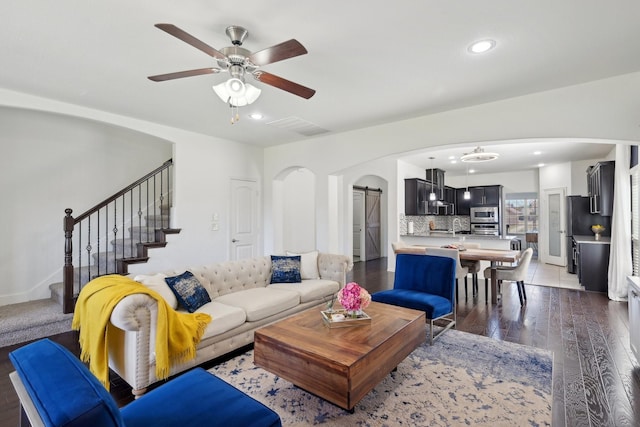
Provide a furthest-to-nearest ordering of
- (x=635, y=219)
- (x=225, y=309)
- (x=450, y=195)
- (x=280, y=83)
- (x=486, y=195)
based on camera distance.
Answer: (x=450, y=195)
(x=486, y=195)
(x=635, y=219)
(x=225, y=309)
(x=280, y=83)

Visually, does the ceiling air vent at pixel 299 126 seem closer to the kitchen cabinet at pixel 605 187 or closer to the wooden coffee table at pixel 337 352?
the wooden coffee table at pixel 337 352

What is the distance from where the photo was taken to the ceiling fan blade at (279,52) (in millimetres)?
1988

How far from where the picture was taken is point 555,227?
835 cm

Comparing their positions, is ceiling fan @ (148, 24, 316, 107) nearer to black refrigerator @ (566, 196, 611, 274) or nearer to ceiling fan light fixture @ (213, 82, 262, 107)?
ceiling fan light fixture @ (213, 82, 262, 107)

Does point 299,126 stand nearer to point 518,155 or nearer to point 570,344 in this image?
point 570,344

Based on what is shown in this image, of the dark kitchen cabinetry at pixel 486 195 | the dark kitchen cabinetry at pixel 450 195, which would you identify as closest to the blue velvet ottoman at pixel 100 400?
the dark kitchen cabinetry at pixel 450 195

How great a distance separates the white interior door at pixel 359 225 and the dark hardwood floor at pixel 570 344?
3538 millimetres

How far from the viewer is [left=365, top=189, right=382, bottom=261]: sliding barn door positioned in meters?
9.51

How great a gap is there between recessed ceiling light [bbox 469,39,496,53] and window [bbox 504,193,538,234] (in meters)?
8.51

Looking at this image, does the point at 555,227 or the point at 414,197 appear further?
the point at 555,227

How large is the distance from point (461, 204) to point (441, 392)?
885cm

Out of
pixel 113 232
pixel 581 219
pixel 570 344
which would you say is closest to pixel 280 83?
pixel 570 344

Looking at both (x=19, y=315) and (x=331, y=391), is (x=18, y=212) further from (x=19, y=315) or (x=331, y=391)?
(x=331, y=391)

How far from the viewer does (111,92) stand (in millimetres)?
3586
